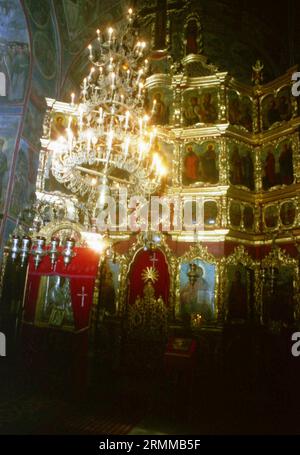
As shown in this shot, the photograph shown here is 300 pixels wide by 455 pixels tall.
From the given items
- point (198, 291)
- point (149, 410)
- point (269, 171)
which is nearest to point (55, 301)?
point (149, 410)

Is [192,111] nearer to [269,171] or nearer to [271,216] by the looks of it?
[269,171]

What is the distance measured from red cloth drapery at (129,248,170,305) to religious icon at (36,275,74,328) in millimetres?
1944

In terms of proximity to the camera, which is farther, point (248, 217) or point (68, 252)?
point (248, 217)

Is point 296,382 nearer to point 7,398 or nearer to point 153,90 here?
point 7,398

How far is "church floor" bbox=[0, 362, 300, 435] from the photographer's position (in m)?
5.03

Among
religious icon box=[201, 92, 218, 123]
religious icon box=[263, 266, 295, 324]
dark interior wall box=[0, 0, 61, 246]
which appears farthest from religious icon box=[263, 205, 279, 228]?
dark interior wall box=[0, 0, 61, 246]

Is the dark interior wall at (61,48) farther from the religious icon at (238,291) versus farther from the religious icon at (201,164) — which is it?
the religious icon at (238,291)

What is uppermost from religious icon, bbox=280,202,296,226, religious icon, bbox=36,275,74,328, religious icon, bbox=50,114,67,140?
religious icon, bbox=50,114,67,140

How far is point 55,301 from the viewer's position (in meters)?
7.55

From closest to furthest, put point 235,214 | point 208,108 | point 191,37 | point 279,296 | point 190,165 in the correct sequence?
point 279,296 < point 235,214 < point 190,165 < point 208,108 < point 191,37

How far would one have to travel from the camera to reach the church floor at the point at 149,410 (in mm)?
5027

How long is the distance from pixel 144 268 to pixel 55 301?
8.28ft

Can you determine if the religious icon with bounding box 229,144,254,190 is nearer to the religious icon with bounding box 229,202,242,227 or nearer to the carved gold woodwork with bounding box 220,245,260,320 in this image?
the religious icon with bounding box 229,202,242,227
